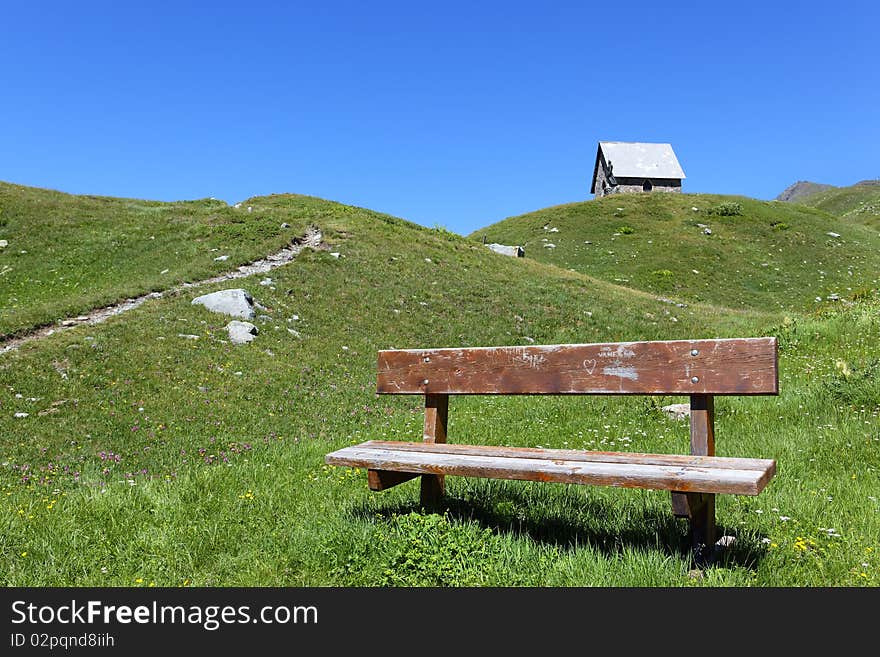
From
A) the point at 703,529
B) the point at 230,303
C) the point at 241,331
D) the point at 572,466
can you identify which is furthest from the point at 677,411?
the point at 230,303

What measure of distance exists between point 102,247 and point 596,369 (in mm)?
24455

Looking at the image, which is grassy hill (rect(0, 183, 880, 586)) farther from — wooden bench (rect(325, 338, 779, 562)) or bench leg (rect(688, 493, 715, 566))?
wooden bench (rect(325, 338, 779, 562))

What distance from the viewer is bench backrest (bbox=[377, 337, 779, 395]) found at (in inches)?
171

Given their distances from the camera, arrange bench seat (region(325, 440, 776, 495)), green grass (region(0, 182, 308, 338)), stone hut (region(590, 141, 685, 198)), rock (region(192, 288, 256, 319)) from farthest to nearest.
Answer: stone hut (region(590, 141, 685, 198)), green grass (region(0, 182, 308, 338)), rock (region(192, 288, 256, 319)), bench seat (region(325, 440, 776, 495))

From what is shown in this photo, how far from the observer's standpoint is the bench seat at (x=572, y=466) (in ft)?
12.4

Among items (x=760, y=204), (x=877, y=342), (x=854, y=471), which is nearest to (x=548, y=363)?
(x=854, y=471)

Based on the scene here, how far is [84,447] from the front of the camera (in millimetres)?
9172

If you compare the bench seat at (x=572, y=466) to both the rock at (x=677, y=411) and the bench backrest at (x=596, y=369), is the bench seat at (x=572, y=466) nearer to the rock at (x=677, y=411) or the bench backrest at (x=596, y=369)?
the bench backrest at (x=596, y=369)

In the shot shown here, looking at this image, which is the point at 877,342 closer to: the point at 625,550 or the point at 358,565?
the point at 625,550

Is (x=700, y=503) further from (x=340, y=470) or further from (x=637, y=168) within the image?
(x=637, y=168)

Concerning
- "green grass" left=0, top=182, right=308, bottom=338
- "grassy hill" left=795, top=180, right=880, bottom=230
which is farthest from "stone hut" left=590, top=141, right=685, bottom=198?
"green grass" left=0, top=182, right=308, bottom=338

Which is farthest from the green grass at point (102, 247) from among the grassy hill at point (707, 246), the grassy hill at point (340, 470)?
the grassy hill at point (707, 246)

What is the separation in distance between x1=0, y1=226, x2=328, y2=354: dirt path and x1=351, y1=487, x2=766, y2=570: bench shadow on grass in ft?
38.5

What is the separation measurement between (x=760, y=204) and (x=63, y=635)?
188ft
